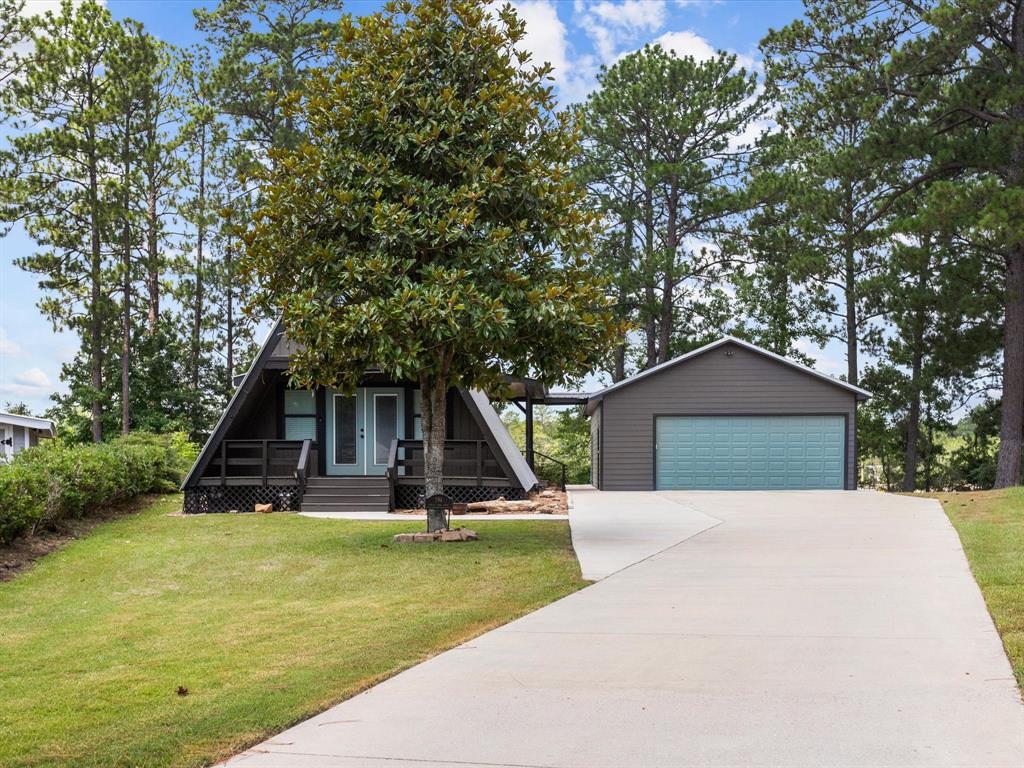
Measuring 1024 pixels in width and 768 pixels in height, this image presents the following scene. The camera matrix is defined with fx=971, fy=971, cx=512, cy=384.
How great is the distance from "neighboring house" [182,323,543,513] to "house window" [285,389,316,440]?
21mm

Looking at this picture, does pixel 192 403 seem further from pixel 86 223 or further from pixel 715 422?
pixel 715 422

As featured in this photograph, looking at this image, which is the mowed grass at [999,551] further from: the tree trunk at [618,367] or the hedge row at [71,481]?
the tree trunk at [618,367]

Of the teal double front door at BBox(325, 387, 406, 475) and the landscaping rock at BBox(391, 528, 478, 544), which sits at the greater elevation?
the teal double front door at BBox(325, 387, 406, 475)

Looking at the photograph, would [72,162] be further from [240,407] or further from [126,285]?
[240,407]

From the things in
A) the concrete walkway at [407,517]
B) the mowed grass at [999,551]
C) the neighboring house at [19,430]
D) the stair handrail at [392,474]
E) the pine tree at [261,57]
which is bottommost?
the concrete walkway at [407,517]

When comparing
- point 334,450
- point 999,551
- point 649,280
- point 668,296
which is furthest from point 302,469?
point 668,296

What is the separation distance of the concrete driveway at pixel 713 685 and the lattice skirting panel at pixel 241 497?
33.7 feet

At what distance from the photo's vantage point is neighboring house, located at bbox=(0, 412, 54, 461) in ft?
103

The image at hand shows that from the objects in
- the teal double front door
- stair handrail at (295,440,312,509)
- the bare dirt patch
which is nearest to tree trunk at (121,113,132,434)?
the teal double front door

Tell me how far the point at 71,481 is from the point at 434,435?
5.79 m

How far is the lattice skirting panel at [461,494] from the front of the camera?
18891 mm

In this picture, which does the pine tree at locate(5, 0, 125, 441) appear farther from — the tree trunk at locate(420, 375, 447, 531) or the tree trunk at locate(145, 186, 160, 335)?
the tree trunk at locate(420, 375, 447, 531)

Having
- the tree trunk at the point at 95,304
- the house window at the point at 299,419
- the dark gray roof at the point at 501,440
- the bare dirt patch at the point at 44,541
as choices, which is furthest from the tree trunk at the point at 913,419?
the tree trunk at the point at 95,304

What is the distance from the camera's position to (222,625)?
25.6 ft
